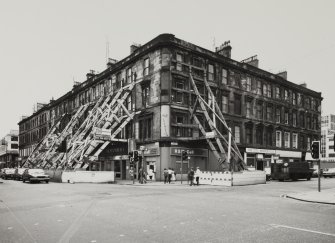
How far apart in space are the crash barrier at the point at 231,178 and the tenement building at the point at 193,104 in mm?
4876

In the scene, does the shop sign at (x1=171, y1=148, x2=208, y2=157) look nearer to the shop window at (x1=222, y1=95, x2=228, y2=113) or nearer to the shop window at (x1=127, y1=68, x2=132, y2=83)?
the shop window at (x1=222, y1=95, x2=228, y2=113)

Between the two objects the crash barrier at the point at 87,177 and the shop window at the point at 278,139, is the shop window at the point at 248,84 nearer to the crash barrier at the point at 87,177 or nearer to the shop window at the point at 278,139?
the shop window at the point at 278,139

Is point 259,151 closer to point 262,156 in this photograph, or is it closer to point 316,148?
point 262,156

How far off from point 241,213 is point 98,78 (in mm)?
37960

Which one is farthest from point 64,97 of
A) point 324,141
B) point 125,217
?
point 324,141

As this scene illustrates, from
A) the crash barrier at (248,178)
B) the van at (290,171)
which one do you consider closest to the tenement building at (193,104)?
the van at (290,171)

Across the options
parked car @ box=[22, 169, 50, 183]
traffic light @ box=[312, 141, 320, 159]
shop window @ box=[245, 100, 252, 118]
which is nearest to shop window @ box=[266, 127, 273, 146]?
shop window @ box=[245, 100, 252, 118]

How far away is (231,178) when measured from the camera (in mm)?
26656

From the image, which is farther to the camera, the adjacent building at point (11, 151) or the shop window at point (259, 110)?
the adjacent building at point (11, 151)

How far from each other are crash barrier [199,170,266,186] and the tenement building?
4.88 meters

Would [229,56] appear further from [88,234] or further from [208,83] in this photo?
[88,234]

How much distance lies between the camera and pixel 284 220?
956 cm

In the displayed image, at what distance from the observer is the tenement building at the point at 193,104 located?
3378 cm

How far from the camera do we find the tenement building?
33781 mm
